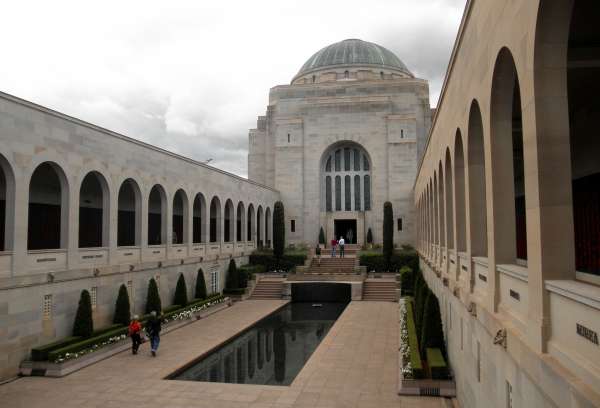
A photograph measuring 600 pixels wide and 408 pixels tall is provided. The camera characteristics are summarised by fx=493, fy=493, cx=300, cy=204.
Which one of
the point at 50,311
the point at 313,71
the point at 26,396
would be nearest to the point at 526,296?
the point at 26,396

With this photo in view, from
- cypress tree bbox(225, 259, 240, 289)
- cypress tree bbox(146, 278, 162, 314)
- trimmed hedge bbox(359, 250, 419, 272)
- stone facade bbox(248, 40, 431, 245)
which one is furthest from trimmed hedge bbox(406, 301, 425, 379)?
stone facade bbox(248, 40, 431, 245)

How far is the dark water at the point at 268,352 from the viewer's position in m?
14.9

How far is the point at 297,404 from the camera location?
12.1 metres

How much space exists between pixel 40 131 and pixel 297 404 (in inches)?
461

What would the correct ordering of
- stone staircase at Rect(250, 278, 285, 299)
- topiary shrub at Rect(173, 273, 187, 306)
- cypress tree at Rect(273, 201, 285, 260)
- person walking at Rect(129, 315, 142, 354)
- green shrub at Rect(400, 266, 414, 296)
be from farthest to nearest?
1. cypress tree at Rect(273, 201, 285, 260)
2. stone staircase at Rect(250, 278, 285, 299)
3. green shrub at Rect(400, 266, 414, 296)
4. topiary shrub at Rect(173, 273, 187, 306)
5. person walking at Rect(129, 315, 142, 354)

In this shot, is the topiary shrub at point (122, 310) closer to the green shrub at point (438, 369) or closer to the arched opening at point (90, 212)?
the arched opening at point (90, 212)

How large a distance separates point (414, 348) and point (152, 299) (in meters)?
11.9

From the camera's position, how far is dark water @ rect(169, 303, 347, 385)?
49.0 ft

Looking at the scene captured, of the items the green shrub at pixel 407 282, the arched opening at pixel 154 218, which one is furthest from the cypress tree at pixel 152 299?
the green shrub at pixel 407 282

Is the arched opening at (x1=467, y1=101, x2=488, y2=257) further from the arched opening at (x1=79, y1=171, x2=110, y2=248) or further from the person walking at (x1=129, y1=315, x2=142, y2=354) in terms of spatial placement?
the arched opening at (x1=79, y1=171, x2=110, y2=248)

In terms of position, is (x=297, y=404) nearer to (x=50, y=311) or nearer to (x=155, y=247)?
(x=50, y=311)

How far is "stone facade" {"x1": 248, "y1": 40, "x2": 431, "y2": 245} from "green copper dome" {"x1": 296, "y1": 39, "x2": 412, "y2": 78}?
37.0ft

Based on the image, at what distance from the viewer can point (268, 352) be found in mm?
18125

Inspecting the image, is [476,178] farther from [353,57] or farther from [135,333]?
[353,57]
